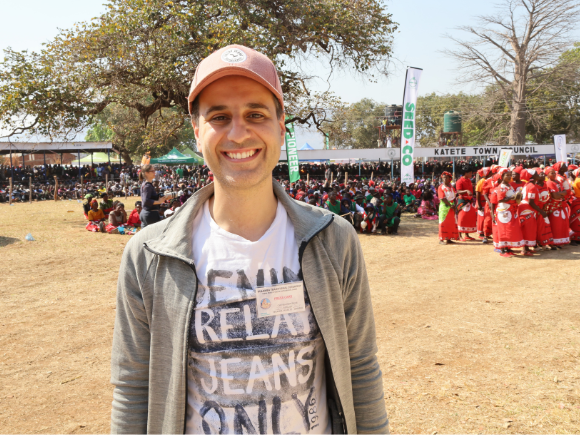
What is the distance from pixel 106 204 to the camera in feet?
48.3

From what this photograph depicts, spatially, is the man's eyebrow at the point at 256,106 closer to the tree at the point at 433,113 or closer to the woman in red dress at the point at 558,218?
the woman in red dress at the point at 558,218

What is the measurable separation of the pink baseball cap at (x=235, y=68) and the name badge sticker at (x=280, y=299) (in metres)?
0.60

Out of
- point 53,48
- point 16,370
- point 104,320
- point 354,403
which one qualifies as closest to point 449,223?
point 104,320

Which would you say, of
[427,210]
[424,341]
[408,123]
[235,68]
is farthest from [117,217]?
[235,68]

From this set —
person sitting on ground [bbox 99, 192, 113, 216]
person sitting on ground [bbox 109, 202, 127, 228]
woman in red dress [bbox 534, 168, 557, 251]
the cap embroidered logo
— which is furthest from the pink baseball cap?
person sitting on ground [bbox 99, 192, 113, 216]

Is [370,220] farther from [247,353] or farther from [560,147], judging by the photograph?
[247,353]

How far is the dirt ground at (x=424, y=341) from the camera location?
3.58 meters

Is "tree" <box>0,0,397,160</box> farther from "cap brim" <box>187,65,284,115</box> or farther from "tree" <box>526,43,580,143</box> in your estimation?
"tree" <box>526,43,580,143</box>

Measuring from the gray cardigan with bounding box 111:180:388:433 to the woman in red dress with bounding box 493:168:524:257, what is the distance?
8.78 m

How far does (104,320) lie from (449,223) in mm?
8256

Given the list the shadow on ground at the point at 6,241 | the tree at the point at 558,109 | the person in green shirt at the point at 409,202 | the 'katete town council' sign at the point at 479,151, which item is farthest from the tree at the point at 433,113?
the shadow on ground at the point at 6,241

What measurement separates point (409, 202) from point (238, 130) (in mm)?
17367

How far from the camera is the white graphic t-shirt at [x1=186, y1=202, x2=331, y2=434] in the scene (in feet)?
4.52

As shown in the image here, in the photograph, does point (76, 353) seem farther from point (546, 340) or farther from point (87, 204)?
point (87, 204)
